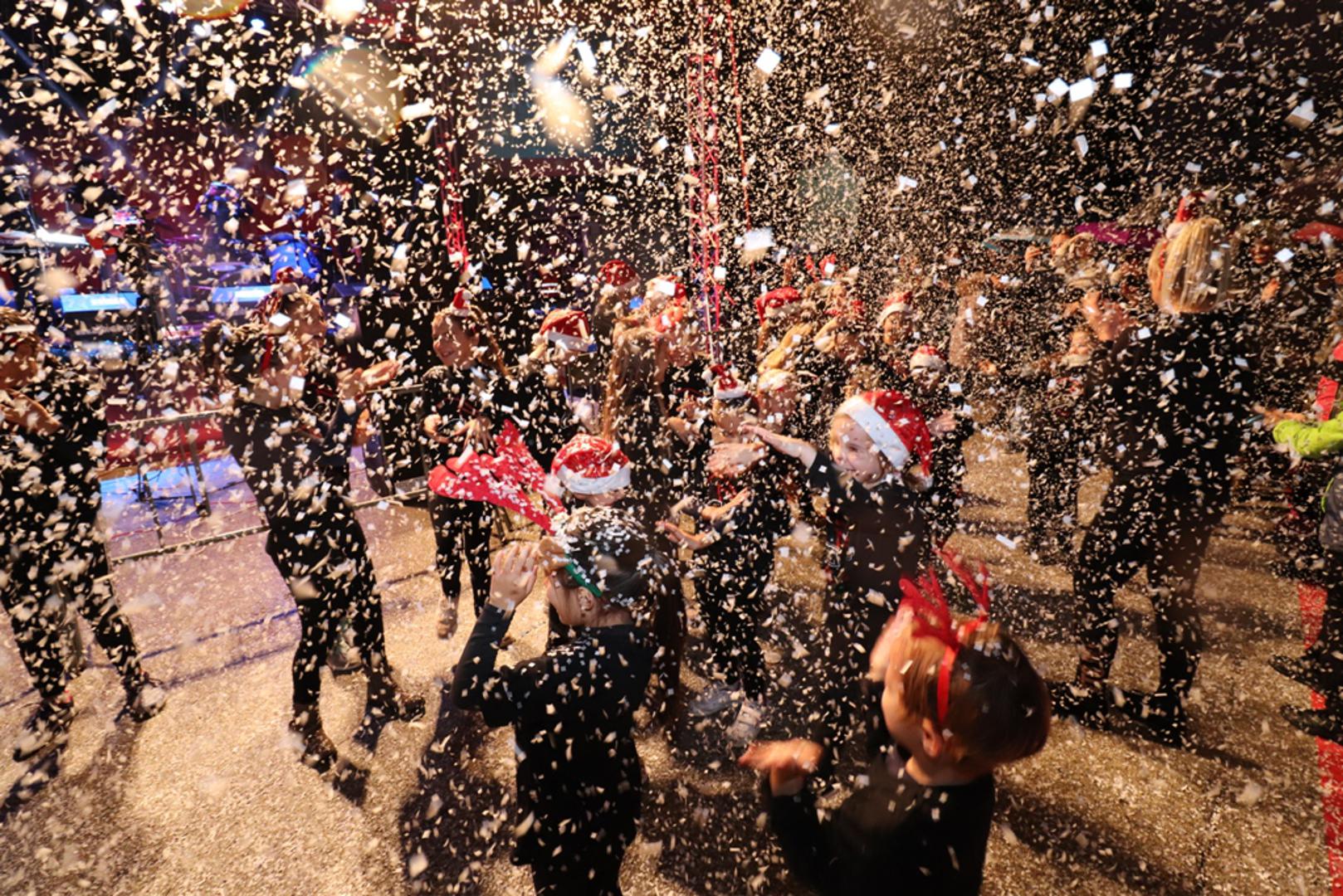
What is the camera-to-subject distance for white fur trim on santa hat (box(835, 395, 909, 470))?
8.09ft

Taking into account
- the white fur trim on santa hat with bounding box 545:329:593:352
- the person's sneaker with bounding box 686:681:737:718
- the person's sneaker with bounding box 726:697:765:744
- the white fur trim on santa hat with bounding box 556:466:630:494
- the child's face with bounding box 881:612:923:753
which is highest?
the white fur trim on santa hat with bounding box 545:329:593:352

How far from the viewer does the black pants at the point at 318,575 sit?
9.55 ft

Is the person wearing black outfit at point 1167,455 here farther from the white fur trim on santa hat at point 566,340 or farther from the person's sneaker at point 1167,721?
the white fur trim on santa hat at point 566,340

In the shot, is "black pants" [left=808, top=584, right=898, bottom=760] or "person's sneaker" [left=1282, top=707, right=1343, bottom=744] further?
"person's sneaker" [left=1282, top=707, right=1343, bottom=744]

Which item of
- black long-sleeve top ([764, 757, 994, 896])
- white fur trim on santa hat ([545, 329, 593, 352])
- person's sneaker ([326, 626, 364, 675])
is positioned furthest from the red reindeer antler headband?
person's sneaker ([326, 626, 364, 675])

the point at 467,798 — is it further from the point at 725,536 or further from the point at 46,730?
the point at 46,730

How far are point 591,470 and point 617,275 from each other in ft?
10.7

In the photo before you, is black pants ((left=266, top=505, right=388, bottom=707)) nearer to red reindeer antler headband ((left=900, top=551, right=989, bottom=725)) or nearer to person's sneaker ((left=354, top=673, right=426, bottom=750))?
person's sneaker ((left=354, top=673, right=426, bottom=750))

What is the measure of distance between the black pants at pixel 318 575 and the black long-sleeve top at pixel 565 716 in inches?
62.2

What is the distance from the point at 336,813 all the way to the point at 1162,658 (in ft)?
13.4

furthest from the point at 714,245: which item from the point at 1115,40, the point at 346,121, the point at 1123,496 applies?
the point at 1123,496

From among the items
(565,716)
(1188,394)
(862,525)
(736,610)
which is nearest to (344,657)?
(736,610)

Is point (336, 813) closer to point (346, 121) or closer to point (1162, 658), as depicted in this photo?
point (1162, 658)

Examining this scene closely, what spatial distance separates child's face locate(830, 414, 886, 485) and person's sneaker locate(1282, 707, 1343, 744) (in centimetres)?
276
